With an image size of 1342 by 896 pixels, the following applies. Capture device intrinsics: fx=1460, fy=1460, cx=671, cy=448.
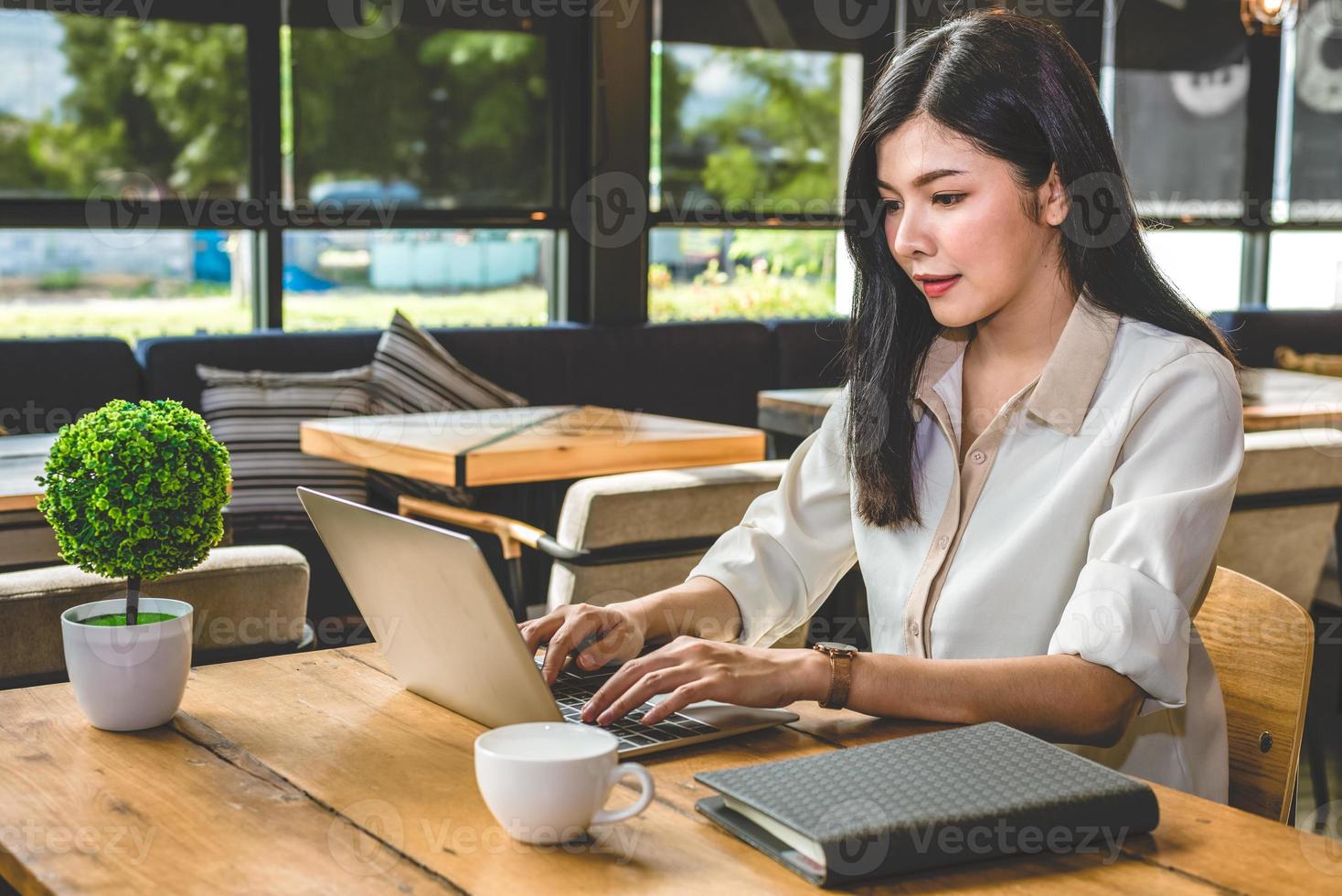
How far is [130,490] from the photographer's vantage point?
123 cm

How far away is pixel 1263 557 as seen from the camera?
116 inches

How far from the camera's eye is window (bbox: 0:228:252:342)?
180 inches

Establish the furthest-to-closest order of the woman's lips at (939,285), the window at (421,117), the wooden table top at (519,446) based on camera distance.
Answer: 1. the window at (421,117)
2. the wooden table top at (519,446)
3. the woman's lips at (939,285)

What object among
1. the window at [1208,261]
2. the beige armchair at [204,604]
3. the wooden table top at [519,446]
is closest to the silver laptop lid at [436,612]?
the beige armchair at [204,604]

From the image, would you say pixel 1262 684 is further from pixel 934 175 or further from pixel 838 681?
pixel 934 175

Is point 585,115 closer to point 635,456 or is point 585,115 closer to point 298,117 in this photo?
point 298,117

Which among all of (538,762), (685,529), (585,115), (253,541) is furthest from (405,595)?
(585,115)

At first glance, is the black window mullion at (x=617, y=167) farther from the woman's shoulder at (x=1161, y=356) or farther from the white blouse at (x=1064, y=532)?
the woman's shoulder at (x=1161, y=356)

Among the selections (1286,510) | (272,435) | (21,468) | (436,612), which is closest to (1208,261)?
(1286,510)

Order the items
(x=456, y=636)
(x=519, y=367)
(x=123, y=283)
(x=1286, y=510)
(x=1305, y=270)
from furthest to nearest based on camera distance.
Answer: (x=1305, y=270)
(x=519, y=367)
(x=123, y=283)
(x=1286, y=510)
(x=456, y=636)

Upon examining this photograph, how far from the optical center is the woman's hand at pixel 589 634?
1.36 metres

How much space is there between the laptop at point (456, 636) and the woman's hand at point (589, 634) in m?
0.02

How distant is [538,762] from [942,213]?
0.79 metres

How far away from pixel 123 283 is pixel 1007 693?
4146mm
